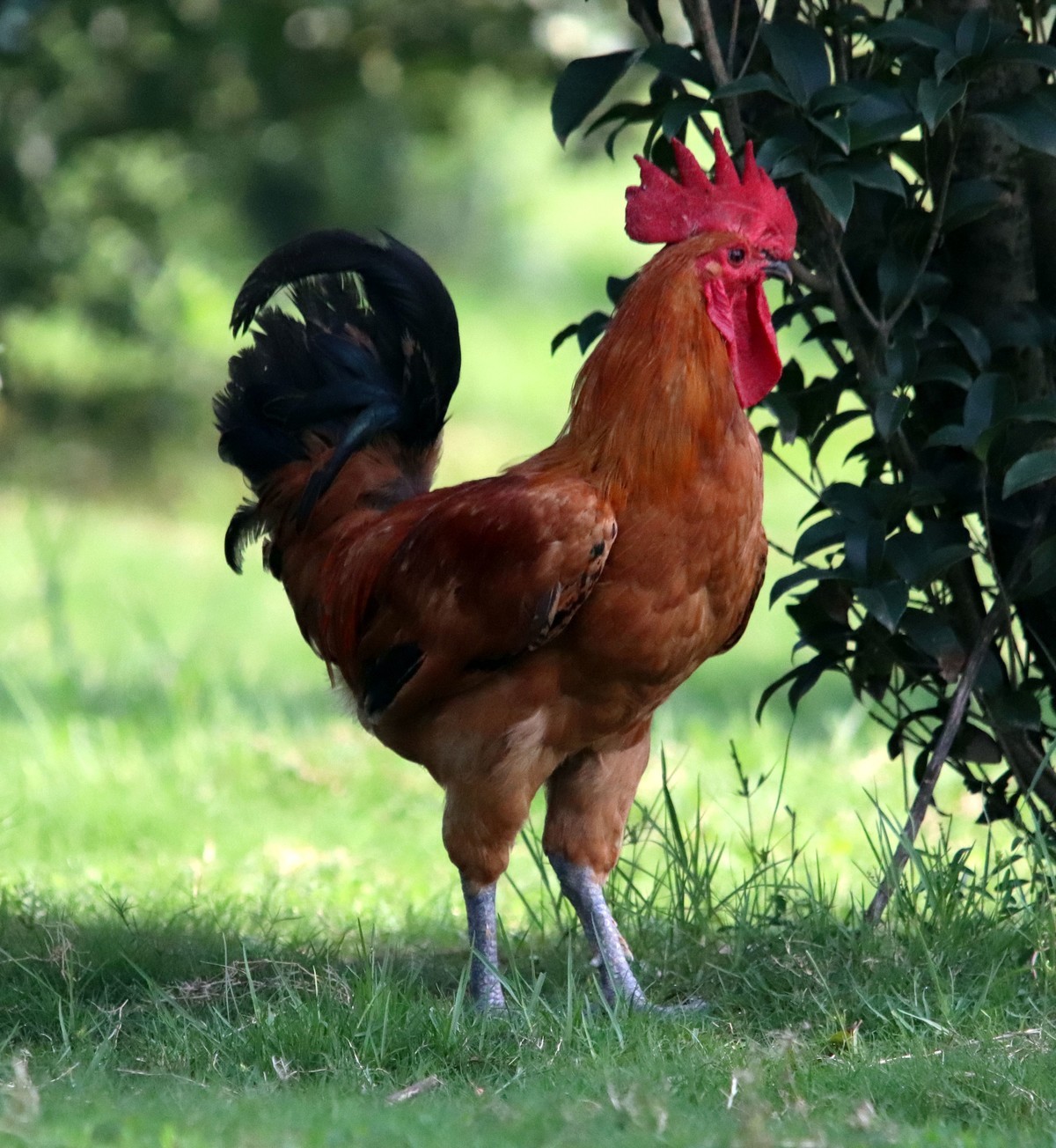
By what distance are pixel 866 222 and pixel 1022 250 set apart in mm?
414

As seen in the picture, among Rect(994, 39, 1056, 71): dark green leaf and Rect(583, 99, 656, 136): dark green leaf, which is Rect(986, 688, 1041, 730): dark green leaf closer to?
Rect(994, 39, 1056, 71): dark green leaf

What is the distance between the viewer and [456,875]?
5.61 metres

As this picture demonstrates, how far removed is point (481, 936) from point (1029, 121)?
2390mm

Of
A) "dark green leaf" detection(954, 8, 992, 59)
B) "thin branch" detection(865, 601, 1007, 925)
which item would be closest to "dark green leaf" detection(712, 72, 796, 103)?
"dark green leaf" detection(954, 8, 992, 59)

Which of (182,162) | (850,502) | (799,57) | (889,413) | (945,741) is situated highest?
(182,162)

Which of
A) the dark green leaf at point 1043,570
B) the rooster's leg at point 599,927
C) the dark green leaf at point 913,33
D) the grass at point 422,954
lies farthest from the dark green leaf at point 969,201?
the rooster's leg at point 599,927

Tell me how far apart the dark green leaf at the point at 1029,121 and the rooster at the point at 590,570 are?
53cm

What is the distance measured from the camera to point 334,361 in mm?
4840

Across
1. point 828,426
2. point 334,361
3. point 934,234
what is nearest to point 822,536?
point 828,426

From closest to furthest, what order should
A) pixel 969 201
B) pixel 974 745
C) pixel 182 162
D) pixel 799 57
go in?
pixel 799 57
pixel 969 201
pixel 974 745
pixel 182 162

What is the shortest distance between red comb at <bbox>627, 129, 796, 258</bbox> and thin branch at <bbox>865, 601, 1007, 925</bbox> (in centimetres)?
113

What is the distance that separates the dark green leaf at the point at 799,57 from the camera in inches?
155

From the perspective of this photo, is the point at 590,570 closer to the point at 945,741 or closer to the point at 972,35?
the point at 945,741

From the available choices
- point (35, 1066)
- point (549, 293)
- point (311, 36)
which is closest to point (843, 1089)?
point (35, 1066)
